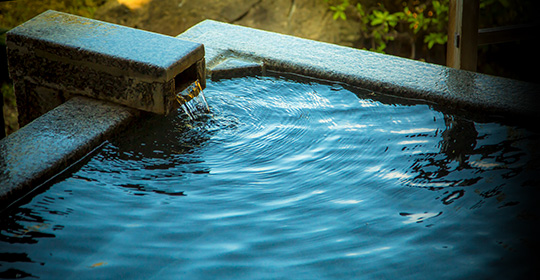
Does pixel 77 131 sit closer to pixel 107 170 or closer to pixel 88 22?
pixel 107 170

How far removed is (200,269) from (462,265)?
96cm

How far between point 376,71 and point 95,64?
5.67 ft

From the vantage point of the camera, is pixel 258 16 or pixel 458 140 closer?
pixel 458 140

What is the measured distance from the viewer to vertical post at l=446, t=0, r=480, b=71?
3.72 m

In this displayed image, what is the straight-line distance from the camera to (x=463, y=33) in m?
3.79

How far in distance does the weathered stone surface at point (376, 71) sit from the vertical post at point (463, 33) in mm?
398

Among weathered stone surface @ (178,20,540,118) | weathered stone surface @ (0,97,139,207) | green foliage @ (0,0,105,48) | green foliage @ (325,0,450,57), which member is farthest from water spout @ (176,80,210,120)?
green foliage @ (0,0,105,48)

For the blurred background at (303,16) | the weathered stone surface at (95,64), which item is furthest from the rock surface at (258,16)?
the weathered stone surface at (95,64)

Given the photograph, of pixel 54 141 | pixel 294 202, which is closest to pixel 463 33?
pixel 294 202

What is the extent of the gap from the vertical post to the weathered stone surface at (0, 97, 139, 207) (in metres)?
2.30

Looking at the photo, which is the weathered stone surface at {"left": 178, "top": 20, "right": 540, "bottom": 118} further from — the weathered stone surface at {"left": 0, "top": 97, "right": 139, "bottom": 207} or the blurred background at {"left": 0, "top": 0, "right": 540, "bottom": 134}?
the blurred background at {"left": 0, "top": 0, "right": 540, "bottom": 134}

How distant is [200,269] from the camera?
1.98 m

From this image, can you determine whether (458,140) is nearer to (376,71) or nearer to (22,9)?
(376,71)

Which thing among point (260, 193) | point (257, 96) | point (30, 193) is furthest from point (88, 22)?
point (260, 193)
